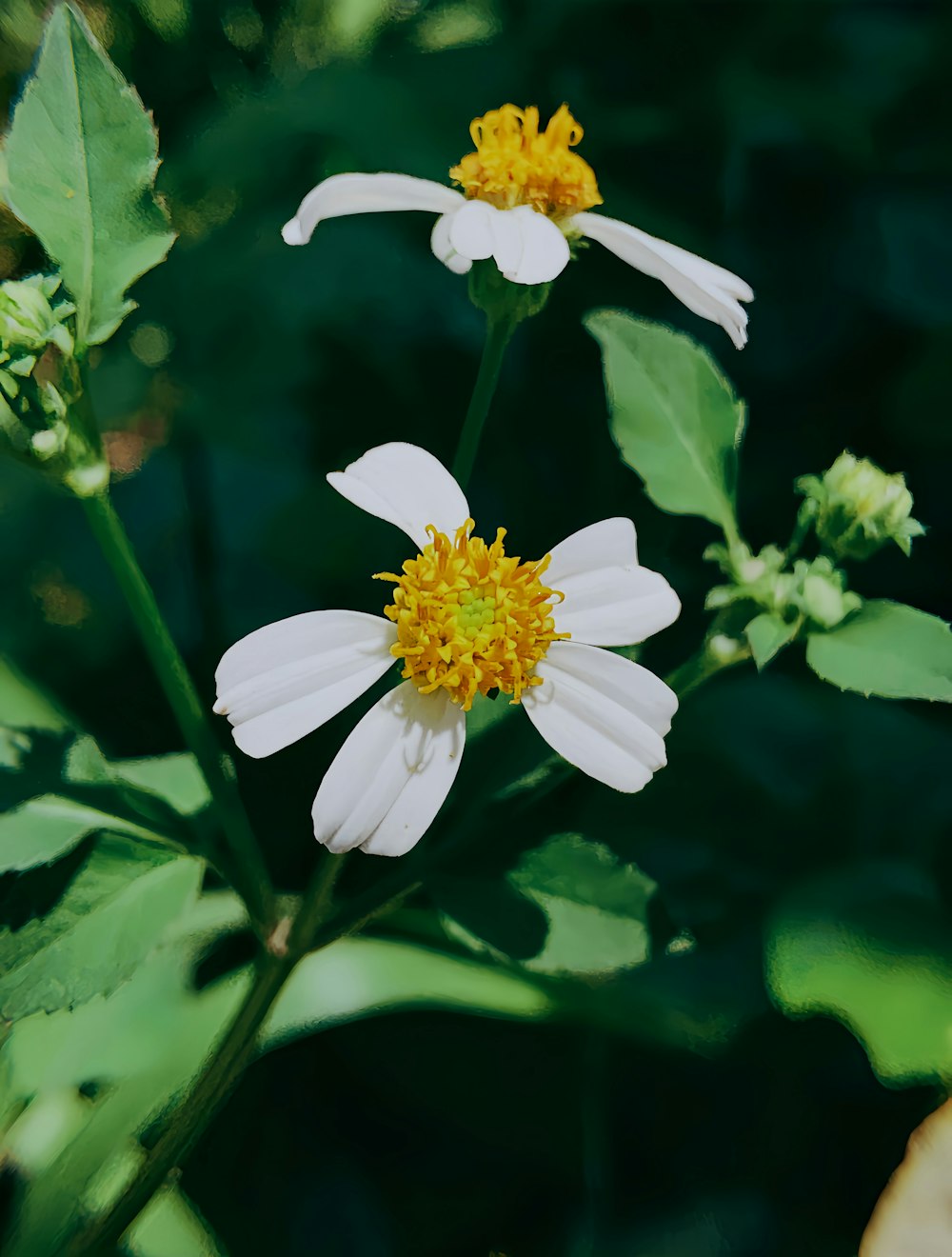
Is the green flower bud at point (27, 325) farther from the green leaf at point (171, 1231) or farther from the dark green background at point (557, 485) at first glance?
the green leaf at point (171, 1231)

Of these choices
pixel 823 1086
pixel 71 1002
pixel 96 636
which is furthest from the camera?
pixel 96 636

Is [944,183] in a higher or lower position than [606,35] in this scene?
lower

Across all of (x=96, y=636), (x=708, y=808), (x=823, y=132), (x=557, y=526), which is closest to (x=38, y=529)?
(x=96, y=636)

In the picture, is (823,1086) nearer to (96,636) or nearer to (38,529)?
(96,636)

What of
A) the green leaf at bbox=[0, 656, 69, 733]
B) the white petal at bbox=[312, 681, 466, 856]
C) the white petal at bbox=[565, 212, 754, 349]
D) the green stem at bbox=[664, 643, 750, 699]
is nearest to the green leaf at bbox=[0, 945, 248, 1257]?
the green leaf at bbox=[0, 656, 69, 733]

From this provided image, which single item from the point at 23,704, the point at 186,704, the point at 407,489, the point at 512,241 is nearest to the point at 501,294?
the point at 512,241

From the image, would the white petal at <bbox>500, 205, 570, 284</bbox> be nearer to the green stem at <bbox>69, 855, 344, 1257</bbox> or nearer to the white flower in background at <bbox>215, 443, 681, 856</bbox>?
the white flower in background at <bbox>215, 443, 681, 856</bbox>
